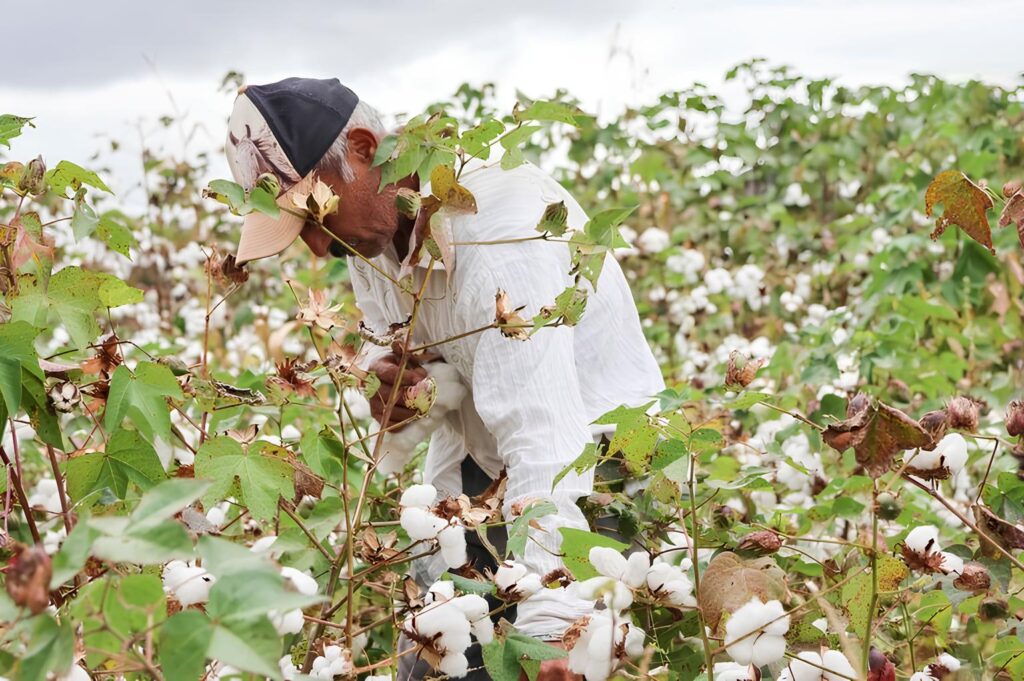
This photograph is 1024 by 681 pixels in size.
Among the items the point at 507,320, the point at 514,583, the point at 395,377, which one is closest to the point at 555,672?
the point at 514,583

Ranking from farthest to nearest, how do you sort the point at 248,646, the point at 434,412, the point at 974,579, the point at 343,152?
the point at 434,412 < the point at 343,152 < the point at 974,579 < the point at 248,646

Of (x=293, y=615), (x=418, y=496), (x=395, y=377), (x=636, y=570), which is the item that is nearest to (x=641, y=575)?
(x=636, y=570)

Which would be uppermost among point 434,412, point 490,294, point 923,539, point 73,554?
point 73,554

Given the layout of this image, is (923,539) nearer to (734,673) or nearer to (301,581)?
(734,673)

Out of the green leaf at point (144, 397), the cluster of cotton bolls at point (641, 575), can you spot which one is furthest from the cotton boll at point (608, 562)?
the green leaf at point (144, 397)

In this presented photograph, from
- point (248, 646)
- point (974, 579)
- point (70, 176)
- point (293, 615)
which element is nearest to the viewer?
point (248, 646)

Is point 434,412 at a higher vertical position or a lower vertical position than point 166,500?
lower

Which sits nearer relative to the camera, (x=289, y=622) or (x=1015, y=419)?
(x=289, y=622)

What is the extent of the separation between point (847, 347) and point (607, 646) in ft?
6.58

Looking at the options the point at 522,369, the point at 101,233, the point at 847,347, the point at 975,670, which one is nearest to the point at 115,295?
the point at 101,233

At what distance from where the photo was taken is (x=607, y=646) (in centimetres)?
98

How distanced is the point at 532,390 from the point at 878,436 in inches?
20.1

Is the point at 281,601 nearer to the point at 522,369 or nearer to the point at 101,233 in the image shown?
the point at 522,369

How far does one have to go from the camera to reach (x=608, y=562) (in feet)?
3.44
